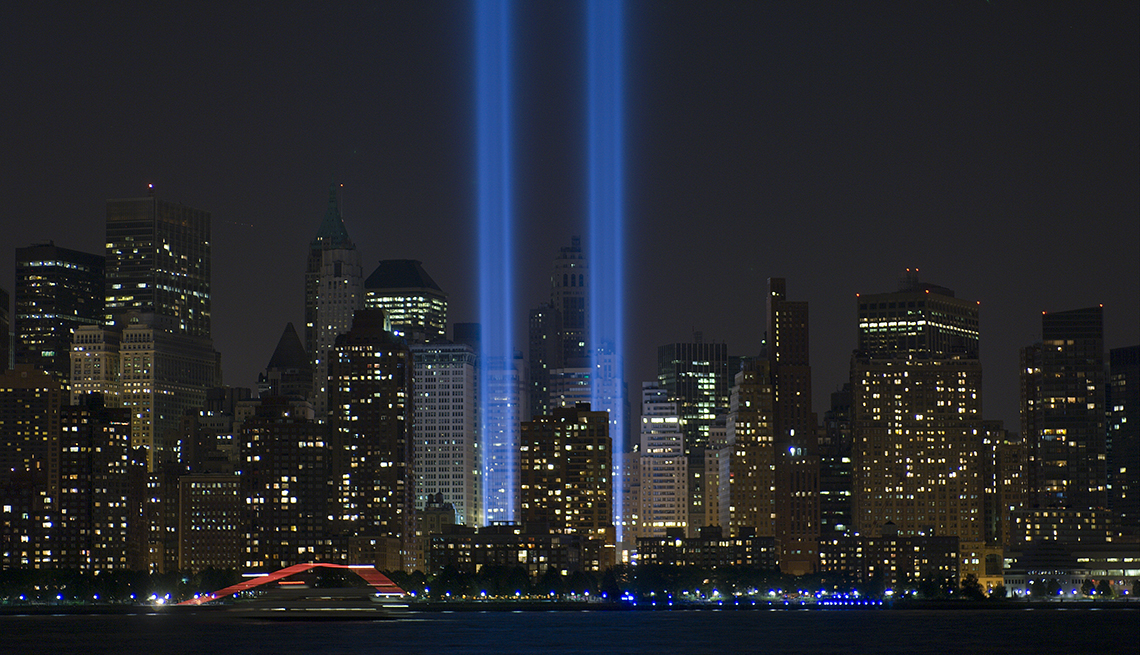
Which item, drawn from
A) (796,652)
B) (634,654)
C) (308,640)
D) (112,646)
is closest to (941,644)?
(796,652)

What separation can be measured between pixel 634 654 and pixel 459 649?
15947mm

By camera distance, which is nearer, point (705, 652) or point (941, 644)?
point (705, 652)

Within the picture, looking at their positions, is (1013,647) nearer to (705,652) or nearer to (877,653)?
(877,653)

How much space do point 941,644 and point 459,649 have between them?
150 ft

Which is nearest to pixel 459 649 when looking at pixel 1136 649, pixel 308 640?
pixel 308 640

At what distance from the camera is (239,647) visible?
19050 cm

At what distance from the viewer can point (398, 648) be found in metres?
186

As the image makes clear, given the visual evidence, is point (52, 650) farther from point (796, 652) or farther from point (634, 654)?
point (796, 652)

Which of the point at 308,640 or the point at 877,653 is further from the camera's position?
the point at 308,640

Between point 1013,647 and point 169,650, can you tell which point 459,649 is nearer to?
point 169,650

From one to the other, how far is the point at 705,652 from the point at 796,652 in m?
7.99

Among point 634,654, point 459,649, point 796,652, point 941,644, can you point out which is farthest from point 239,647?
point 941,644

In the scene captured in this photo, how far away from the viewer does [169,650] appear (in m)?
189

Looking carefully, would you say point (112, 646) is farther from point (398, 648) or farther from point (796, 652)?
point (796, 652)
